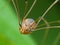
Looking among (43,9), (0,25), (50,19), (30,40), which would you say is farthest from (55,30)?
(0,25)

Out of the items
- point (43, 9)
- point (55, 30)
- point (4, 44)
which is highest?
point (4, 44)

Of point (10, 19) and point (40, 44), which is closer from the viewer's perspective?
point (10, 19)

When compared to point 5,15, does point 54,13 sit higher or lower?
lower

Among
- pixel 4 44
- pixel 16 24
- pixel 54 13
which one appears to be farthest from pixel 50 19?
pixel 4 44

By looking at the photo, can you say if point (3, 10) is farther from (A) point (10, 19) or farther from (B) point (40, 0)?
(B) point (40, 0)

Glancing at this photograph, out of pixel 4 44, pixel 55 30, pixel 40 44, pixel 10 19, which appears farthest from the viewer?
pixel 55 30

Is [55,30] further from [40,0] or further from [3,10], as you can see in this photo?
[3,10]

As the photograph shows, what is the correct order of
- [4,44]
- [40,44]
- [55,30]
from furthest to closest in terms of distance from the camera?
1. [55,30]
2. [40,44]
3. [4,44]
